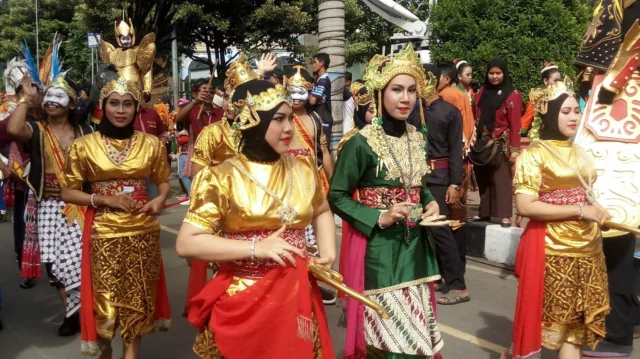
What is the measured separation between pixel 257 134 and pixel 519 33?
1136 centimetres

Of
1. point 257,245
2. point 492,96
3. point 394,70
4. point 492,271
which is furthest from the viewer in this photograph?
point 492,96

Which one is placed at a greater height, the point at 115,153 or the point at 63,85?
the point at 63,85

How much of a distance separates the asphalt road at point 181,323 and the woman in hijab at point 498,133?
38.0 inches

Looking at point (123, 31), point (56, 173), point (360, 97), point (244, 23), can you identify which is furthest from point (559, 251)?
point (244, 23)

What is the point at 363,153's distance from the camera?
329 centimetres

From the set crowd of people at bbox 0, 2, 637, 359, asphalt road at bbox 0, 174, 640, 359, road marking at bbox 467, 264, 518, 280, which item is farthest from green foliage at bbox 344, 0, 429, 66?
crowd of people at bbox 0, 2, 637, 359

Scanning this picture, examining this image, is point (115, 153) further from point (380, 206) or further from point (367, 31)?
point (367, 31)

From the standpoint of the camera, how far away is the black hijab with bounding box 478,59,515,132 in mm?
6973

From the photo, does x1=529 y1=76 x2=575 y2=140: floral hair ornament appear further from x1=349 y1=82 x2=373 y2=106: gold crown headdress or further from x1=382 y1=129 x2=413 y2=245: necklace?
x1=349 y1=82 x2=373 y2=106: gold crown headdress

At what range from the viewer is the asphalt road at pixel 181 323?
15.0 feet

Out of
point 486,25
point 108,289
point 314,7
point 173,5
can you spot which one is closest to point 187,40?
point 173,5

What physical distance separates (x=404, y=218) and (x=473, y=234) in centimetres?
393

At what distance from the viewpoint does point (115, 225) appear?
387 cm

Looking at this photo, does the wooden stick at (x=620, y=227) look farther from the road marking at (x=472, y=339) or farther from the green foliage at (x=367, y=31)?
the green foliage at (x=367, y=31)
